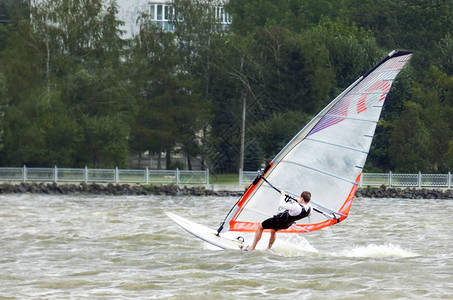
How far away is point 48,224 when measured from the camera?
20.0m

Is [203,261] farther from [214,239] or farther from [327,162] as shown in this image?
[327,162]

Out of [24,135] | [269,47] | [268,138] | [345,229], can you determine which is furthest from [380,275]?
[269,47]

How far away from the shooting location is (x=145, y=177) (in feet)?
118

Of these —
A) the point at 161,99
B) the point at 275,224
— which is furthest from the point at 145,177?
the point at 275,224

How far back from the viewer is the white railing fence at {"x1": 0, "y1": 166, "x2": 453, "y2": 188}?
3597cm

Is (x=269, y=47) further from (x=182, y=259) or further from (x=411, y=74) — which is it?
(x=182, y=259)

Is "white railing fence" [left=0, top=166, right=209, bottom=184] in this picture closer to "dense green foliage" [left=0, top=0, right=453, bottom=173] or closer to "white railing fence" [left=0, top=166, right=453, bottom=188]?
"white railing fence" [left=0, top=166, right=453, bottom=188]

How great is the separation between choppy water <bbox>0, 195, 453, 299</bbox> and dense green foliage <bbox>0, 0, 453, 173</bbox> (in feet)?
53.5

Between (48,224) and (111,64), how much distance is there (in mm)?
23064

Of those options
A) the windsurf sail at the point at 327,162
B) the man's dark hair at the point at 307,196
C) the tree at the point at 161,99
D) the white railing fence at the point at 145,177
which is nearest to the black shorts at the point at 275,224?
the windsurf sail at the point at 327,162

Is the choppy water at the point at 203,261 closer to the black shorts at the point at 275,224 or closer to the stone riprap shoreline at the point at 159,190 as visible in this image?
the black shorts at the point at 275,224

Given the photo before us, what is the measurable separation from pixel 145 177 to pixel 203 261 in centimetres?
2243

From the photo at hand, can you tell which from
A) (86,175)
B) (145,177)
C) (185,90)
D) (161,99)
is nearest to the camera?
(86,175)

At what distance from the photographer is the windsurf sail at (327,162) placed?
527 inches
